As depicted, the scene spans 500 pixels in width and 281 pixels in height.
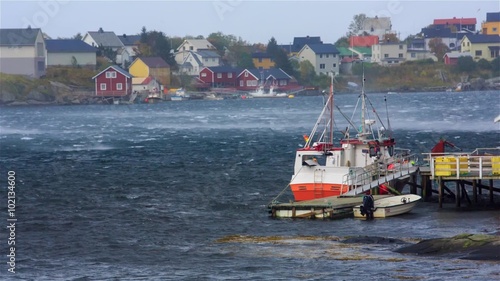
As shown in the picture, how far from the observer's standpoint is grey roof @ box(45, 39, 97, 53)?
194750mm

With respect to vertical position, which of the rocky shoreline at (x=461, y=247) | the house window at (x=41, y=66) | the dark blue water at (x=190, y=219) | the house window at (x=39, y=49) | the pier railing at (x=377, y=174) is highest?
the house window at (x=39, y=49)

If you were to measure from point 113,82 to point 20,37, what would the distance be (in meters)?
17.6

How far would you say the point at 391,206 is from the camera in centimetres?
4528

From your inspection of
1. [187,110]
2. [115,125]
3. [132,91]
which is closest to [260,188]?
[115,125]

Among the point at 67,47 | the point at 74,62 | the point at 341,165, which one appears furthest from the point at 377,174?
the point at 67,47

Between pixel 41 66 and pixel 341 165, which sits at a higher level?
pixel 41 66

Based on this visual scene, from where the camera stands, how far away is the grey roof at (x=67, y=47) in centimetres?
19475

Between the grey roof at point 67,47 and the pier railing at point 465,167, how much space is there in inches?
6030

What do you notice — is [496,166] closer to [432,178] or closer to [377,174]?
[432,178]

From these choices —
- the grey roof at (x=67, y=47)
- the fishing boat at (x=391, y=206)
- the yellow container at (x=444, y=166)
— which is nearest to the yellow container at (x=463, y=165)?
the yellow container at (x=444, y=166)

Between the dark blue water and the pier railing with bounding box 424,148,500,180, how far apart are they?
4.95ft

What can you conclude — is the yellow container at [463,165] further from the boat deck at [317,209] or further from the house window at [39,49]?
the house window at [39,49]

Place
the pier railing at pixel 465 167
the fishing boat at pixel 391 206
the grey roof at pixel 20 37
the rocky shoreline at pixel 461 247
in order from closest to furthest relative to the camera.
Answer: the rocky shoreline at pixel 461 247
the fishing boat at pixel 391 206
the pier railing at pixel 465 167
the grey roof at pixel 20 37

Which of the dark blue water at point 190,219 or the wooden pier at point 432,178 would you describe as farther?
the wooden pier at point 432,178
